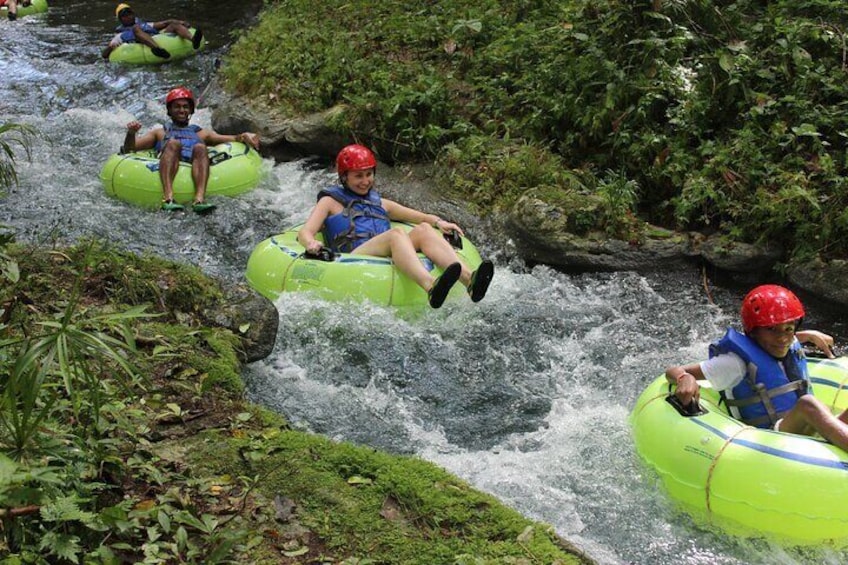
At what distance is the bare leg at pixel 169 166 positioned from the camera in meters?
8.52

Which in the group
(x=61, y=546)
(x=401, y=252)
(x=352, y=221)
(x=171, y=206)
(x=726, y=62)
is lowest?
(x=171, y=206)

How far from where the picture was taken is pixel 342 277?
20.6 feet

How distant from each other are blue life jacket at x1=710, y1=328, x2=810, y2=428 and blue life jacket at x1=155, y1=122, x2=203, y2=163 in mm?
6099

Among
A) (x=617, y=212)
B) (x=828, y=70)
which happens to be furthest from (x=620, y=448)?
(x=828, y=70)

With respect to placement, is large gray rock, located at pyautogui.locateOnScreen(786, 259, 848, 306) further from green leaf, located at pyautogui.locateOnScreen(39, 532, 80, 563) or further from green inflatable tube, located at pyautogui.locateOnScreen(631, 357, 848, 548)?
green leaf, located at pyautogui.locateOnScreen(39, 532, 80, 563)

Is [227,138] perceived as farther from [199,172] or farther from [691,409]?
[691,409]

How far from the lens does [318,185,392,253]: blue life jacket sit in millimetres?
6922

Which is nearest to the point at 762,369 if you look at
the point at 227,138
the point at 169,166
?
the point at 169,166

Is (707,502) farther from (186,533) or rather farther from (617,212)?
(617,212)

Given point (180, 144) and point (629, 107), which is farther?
point (180, 144)

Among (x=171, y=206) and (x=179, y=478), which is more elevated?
(x=179, y=478)

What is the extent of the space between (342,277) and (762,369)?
9.78 feet

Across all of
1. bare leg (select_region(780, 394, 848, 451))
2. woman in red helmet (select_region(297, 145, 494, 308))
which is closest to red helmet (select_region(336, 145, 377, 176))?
woman in red helmet (select_region(297, 145, 494, 308))

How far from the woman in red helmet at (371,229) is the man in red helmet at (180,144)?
1945mm
